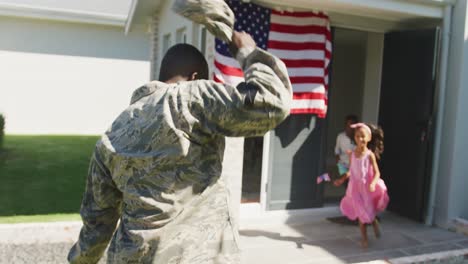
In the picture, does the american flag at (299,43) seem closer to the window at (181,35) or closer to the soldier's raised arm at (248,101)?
the window at (181,35)

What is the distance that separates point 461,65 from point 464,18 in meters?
0.63

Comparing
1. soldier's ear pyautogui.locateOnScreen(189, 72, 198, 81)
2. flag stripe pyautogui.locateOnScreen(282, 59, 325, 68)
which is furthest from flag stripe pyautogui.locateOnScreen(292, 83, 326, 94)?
soldier's ear pyautogui.locateOnScreen(189, 72, 198, 81)

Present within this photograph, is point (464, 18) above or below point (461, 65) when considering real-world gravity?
above

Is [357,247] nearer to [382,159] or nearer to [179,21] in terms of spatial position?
[382,159]

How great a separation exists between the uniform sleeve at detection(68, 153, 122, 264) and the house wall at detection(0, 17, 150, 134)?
1352 centimetres

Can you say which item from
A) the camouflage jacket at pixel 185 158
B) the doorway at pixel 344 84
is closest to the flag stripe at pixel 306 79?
the camouflage jacket at pixel 185 158

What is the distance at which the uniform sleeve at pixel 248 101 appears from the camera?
1416 millimetres

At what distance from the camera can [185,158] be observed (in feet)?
4.84

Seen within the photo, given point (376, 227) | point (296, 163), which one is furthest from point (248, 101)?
point (296, 163)

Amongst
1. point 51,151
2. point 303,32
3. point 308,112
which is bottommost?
point 51,151

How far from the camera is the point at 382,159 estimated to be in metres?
7.48

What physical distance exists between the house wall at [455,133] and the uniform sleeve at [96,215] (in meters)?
5.89

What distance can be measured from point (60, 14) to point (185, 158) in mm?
13823

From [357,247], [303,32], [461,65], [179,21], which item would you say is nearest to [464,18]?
[461,65]
